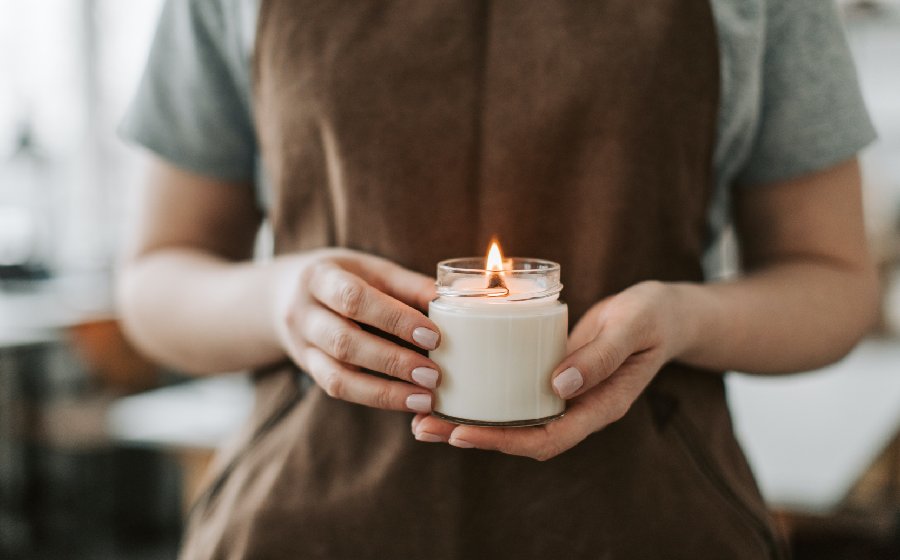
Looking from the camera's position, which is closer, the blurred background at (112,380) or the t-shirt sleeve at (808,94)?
the t-shirt sleeve at (808,94)

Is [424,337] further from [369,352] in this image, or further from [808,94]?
[808,94]

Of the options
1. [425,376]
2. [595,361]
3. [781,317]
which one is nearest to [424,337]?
[425,376]

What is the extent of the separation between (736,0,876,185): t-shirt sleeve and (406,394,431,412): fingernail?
1.66 ft

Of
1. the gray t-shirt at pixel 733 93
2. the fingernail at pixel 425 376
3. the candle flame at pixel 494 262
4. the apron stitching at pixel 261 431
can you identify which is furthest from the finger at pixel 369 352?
the gray t-shirt at pixel 733 93

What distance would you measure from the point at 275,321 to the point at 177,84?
37cm

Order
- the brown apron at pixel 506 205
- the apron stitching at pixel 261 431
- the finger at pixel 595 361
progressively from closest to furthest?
A: the finger at pixel 595 361, the brown apron at pixel 506 205, the apron stitching at pixel 261 431

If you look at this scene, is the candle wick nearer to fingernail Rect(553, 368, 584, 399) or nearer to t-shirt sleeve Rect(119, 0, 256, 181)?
fingernail Rect(553, 368, 584, 399)

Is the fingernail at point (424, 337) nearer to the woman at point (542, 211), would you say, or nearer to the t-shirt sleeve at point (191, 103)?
the woman at point (542, 211)

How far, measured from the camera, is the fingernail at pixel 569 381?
729 millimetres

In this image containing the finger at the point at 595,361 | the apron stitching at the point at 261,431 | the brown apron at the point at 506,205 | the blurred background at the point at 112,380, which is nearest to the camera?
the finger at the point at 595,361

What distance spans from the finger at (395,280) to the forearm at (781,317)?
265 millimetres

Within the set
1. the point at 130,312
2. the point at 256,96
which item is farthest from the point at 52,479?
the point at 256,96

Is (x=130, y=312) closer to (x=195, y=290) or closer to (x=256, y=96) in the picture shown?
(x=195, y=290)

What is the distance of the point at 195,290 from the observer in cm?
103
